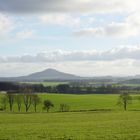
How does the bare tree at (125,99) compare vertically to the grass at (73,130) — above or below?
below

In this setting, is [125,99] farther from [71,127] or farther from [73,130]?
[73,130]

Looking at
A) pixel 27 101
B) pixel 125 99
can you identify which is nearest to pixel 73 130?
pixel 125 99

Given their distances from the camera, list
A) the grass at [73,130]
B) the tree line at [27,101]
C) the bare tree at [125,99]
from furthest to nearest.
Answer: the bare tree at [125,99] → the tree line at [27,101] → the grass at [73,130]

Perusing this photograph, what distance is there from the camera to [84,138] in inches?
932

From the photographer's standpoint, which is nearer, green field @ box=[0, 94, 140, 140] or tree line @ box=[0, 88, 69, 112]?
green field @ box=[0, 94, 140, 140]

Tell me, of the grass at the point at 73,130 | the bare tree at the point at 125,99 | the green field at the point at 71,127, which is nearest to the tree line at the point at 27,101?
the bare tree at the point at 125,99

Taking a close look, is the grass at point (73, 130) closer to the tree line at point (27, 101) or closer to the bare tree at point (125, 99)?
the tree line at point (27, 101)

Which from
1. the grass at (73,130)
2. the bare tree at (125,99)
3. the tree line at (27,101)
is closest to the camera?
the grass at (73,130)

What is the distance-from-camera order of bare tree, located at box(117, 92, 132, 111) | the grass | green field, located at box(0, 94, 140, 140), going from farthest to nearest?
bare tree, located at box(117, 92, 132, 111) < green field, located at box(0, 94, 140, 140) < the grass

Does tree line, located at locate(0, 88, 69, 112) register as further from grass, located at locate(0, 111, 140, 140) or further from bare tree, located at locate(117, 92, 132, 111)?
grass, located at locate(0, 111, 140, 140)

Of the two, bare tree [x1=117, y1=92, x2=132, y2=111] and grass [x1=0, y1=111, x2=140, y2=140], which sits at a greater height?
grass [x1=0, y1=111, x2=140, y2=140]

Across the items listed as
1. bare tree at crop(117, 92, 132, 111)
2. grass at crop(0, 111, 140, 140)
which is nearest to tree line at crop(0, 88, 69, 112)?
bare tree at crop(117, 92, 132, 111)

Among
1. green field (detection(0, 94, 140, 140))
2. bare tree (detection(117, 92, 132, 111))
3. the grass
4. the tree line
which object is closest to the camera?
the grass

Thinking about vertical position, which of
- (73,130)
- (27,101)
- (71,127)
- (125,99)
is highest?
(73,130)
